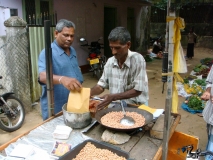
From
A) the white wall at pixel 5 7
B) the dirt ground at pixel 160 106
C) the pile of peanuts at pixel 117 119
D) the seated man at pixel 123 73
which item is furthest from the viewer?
the white wall at pixel 5 7

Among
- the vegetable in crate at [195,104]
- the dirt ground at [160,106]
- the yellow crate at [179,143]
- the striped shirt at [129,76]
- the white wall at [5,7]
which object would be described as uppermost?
the white wall at [5,7]

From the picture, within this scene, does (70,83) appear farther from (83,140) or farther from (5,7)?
(5,7)

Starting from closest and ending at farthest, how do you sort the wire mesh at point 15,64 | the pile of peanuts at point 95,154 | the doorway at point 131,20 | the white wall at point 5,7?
1. the pile of peanuts at point 95,154
2. the wire mesh at point 15,64
3. the white wall at point 5,7
4. the doorway at point 131,20

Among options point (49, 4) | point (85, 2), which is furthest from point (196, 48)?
point (49, 4)

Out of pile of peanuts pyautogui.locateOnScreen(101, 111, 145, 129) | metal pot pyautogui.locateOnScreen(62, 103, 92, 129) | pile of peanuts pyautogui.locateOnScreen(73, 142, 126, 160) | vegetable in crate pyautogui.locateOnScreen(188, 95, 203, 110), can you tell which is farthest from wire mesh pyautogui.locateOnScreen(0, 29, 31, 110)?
vegetable in crate pyautogui.locateOnScreen(188, 95, 203, 110)

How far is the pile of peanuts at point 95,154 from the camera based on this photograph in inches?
54.5

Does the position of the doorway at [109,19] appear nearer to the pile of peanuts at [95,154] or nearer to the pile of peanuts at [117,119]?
the pile of peanuts at [117,119]

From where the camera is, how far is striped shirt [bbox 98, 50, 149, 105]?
6.80 ft

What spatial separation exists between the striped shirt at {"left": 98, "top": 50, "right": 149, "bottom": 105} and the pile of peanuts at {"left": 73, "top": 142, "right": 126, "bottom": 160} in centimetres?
79

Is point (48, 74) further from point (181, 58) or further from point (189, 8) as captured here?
point (189, 8)

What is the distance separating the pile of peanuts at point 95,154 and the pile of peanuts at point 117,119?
0.24 meters

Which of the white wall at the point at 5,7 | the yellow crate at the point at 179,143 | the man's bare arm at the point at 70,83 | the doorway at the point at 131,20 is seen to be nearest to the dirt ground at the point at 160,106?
the yellow crate at the point at 179,143

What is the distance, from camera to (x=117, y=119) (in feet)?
5.87

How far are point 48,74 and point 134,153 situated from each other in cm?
99
